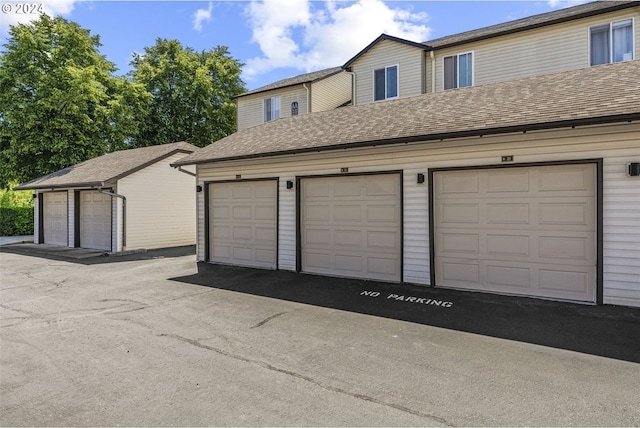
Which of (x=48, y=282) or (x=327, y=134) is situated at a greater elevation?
(x=327, y=134)

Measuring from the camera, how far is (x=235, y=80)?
31.6m

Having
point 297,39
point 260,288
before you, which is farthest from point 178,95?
point 260,288

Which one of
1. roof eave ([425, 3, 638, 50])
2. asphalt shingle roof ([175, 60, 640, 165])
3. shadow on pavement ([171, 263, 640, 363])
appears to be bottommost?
shadow on pavement ([171, 263, 640, 363])

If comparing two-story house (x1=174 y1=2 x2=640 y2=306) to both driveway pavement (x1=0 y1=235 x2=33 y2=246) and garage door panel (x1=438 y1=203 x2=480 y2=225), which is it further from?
driveway pavement (x1=0 y1=235 x2=33 y2=246)

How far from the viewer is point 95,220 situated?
15.0 meters

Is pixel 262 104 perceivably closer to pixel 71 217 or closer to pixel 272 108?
pixel 272 108

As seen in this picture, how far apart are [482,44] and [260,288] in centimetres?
1194

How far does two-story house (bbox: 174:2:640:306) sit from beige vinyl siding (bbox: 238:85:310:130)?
22.8 ft

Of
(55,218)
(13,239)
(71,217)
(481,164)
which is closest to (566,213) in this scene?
(481,164)

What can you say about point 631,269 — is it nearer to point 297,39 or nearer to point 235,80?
point 297,39

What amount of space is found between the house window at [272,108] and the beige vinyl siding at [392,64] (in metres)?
5.11

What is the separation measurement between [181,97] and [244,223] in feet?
74.1

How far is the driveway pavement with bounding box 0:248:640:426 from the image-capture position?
3.03 meters

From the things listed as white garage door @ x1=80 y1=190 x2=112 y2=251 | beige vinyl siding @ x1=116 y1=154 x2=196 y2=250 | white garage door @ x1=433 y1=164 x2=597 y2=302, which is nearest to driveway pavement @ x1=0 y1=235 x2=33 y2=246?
white garage door @ x1=80 y1=190 x2=112 y2=251
